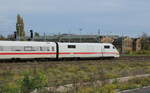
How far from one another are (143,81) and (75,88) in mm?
7750

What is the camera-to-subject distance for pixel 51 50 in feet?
136

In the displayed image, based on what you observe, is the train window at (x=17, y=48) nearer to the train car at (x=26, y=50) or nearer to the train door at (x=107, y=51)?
the train car at (x=26, y=50)

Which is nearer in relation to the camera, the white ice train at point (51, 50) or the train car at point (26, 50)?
the train car at point (26, 50)

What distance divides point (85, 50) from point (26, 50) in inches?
389

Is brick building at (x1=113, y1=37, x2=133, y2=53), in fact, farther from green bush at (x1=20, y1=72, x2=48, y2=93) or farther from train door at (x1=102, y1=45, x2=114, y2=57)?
green bush at (x1=20, y1=72, x2=48, y2=93)

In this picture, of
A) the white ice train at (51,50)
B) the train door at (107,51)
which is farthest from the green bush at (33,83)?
the train door at (107,51)

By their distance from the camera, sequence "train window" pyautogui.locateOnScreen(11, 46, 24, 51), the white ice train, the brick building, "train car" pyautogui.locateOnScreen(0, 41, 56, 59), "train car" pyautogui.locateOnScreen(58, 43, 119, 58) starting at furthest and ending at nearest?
the brick building → "train car" pyautogui.locateOnScreen(58, 43, 119, 58) → "train window" pyautogui.locateOnScreen(11, 46, 24, 51) → the white ice train → "train car" pyautogui.locateOnScreen(0, 41, 56, 59)

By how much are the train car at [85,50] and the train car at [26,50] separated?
5.91ft

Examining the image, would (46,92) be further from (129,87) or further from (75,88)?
(129,87)

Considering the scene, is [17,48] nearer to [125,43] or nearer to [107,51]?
[107,51]

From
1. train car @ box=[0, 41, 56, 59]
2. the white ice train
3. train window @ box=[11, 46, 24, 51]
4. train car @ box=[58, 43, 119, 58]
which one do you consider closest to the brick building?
train car @ box=[58, 43, 119, 58]

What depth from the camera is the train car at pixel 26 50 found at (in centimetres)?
3662

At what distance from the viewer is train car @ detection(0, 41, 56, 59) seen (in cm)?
3662

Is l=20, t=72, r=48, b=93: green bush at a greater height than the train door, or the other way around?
l=20, t=72, r=48, b=93: green bush
